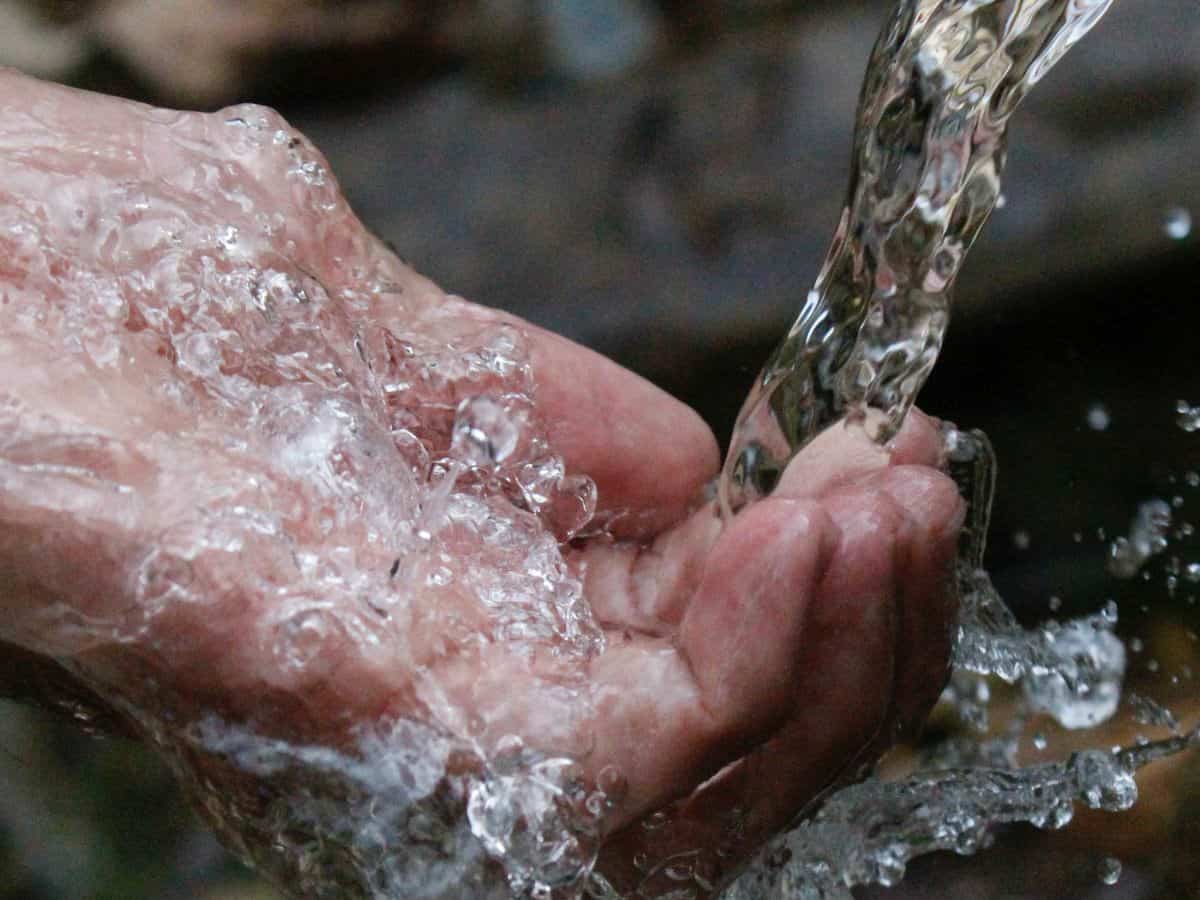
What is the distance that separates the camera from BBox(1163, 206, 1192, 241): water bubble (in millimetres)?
2471

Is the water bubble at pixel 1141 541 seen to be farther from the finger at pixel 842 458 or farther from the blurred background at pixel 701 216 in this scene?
the finger at pixel 842 458

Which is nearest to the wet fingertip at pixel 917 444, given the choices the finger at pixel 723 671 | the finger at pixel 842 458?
the finger at pixel 842 458

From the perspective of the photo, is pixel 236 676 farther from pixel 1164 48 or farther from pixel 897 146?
pixel 1164 48

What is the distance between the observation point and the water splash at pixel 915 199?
137 cm

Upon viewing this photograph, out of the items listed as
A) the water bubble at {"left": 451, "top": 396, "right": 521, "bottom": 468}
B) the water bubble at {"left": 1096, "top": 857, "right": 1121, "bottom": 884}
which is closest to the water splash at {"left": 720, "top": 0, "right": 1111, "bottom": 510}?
the water bubble at {"left": 451, "top": 396, "right": 521, "bottom": 468}

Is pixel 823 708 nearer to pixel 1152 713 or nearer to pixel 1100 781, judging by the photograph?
pixel 1100 781

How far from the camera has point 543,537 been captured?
58.7 inches

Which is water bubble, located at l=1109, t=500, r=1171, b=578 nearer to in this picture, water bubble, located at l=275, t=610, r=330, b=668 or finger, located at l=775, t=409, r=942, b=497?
finger, located at l=775, t=409, r=942, b=497

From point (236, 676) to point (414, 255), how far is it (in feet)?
5.72

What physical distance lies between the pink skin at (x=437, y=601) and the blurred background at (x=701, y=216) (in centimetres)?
101

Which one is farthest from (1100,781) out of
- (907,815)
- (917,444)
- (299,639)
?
(299,639)

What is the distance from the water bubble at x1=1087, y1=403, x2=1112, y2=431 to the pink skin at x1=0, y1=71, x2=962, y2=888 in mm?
1177

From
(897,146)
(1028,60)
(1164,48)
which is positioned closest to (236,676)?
(897,146)

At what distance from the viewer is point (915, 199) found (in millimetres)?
1375
